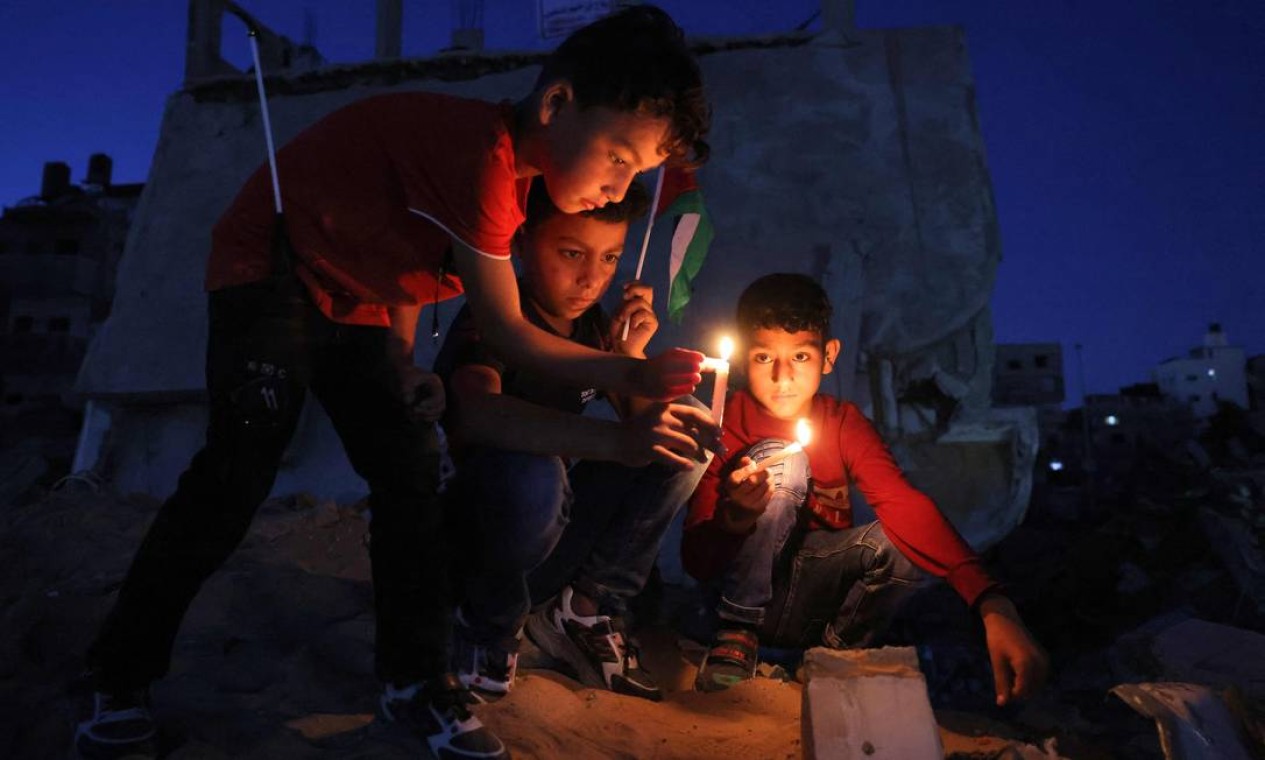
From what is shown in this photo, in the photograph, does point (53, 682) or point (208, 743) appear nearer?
point (208, 743)

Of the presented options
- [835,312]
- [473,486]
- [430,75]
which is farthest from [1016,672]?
[430,75]

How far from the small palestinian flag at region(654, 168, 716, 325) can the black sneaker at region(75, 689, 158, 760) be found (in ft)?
5.99

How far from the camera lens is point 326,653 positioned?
2408 millimetres

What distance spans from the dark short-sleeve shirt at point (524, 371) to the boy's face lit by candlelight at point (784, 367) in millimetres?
561

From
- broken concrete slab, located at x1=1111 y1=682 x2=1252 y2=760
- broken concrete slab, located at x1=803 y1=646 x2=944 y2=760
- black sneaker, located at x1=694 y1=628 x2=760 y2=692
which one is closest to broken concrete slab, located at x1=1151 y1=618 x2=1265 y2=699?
broken concrete slab, located at x1=1111 y1=682 x2=1252 y2=760

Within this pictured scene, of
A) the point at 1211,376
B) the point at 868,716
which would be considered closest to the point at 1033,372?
the point at 1211,376

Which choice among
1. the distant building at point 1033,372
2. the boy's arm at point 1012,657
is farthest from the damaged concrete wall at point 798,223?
the distant building at point 1033,372

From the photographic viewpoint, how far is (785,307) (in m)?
2.84

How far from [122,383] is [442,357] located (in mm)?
4405

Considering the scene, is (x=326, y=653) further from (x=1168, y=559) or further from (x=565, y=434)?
(x=1168, y=559)

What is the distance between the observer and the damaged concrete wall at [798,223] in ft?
16.0

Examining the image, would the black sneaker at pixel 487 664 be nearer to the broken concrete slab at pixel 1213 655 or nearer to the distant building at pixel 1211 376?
the broken concrete slab at pixel 1213 655

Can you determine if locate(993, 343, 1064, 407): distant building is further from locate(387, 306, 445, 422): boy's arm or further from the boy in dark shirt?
locate(387, 306, 445, 422): boy's arm

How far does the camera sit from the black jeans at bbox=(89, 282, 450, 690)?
1.77 m
